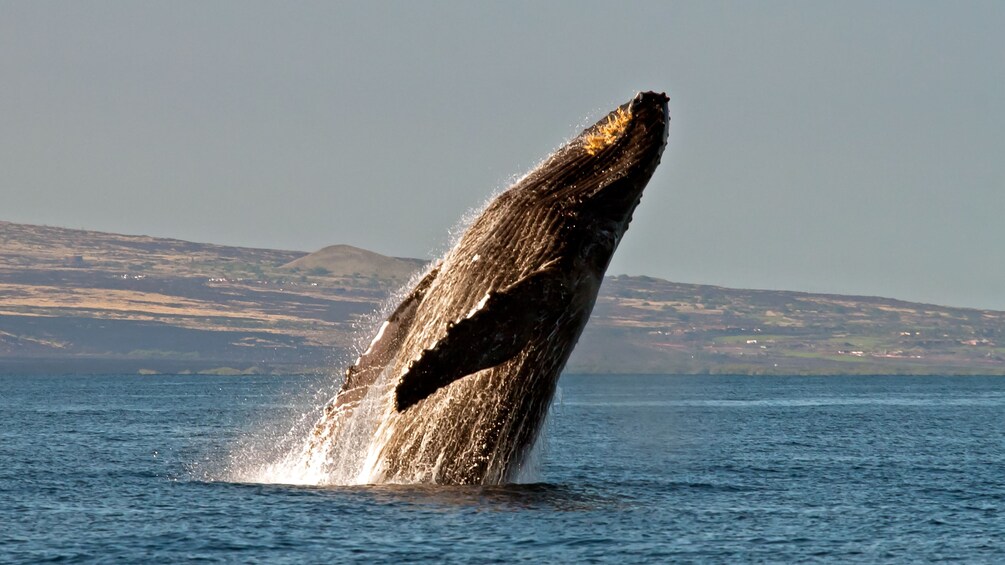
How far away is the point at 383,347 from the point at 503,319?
3.04m

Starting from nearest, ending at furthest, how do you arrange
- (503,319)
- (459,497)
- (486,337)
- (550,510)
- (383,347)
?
(486,337)
(503,319)
(383,347)
(459,497)
(550,510)

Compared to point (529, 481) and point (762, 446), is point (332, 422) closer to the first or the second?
point (529, 481)

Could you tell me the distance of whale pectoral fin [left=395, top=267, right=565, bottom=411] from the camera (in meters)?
17.6

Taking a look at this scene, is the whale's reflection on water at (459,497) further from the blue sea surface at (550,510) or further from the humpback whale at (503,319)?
the humpback whale at (503,319)

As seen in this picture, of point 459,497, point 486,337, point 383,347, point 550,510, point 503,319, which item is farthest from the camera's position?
point 550,510

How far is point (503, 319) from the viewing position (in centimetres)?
1875

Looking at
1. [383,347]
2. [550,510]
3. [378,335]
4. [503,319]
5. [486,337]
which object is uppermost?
[503,319]

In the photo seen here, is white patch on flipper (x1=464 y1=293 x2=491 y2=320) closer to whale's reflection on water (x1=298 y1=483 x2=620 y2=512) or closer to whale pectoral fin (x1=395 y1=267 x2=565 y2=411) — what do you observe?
whale pectoral fin (x1=395 y1=267 x2=565 y2=411)

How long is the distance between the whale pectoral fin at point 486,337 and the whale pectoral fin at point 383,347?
225 cm

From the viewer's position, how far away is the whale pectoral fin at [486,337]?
1764 centimetres

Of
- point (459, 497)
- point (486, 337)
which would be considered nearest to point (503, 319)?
point (486, 337)

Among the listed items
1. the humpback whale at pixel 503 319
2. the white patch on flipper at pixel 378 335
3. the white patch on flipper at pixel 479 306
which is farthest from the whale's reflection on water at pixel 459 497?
the white patch on flipper at pixel 479 306

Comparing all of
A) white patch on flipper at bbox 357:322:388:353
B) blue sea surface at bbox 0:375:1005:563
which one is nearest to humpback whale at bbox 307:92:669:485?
white patch on flipper at bbox 357:322:388:353

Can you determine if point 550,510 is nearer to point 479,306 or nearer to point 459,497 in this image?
point 459,497
